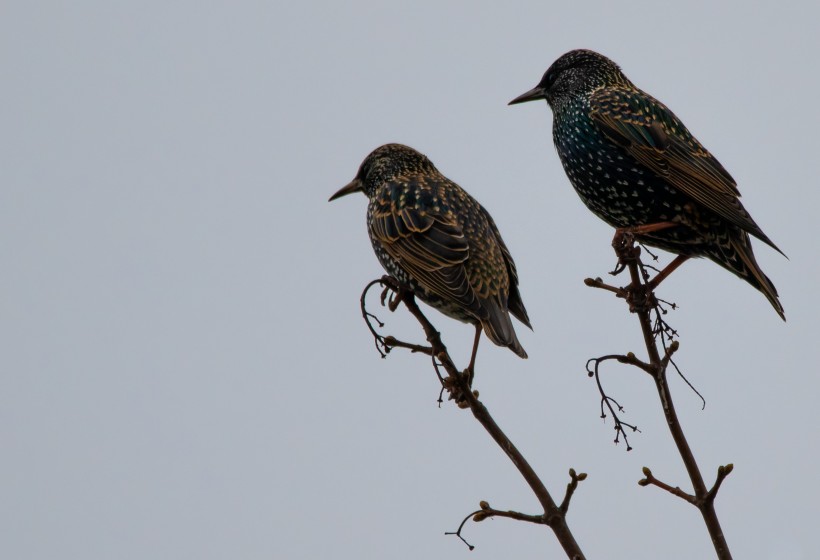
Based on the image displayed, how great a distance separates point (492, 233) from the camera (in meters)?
6.09

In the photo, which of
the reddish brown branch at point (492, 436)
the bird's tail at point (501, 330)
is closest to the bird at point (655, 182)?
the bird's tail at point (501, 330)

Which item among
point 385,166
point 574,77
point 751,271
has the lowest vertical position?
point 751,271

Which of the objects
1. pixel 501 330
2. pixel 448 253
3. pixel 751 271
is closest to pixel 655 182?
pixel 751 271

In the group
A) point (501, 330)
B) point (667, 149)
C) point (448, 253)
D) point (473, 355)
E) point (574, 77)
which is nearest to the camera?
point (473, 355)

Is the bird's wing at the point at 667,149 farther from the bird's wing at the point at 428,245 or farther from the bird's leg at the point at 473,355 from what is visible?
the bird's leg at the point at 473,355

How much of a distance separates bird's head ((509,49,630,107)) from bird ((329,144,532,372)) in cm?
96

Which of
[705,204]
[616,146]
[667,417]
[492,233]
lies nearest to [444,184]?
[492,233]

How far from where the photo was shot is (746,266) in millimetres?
5941

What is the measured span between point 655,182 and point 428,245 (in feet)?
4.50

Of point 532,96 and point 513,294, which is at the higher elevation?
point 532,96

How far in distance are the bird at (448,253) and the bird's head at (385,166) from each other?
0.32 metres

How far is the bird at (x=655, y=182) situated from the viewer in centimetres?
598

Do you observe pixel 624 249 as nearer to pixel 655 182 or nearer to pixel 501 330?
pixel 501 330

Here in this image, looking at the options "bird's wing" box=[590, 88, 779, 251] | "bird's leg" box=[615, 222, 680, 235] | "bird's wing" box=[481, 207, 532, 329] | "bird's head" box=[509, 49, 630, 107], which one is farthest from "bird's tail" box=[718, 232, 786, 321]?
"bird's head" box=[509, 49, 630, 107]
